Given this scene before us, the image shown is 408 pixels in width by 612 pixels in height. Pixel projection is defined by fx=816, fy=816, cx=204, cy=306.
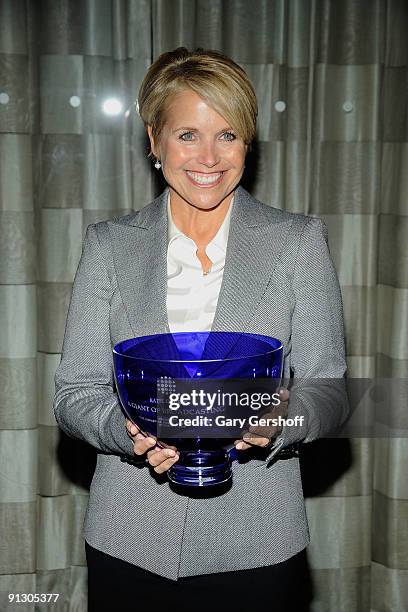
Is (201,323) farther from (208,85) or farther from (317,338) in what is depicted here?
(208,85)

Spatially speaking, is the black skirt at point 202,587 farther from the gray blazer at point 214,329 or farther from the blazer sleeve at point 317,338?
the blazer sleeve at point 317,338

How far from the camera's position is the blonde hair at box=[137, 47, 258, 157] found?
106 cm

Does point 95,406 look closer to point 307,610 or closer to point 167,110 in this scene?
point 167,110

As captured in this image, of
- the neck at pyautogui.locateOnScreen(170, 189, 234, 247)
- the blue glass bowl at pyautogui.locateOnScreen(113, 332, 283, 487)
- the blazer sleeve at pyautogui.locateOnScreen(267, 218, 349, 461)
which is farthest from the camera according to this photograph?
the neck at pyautogui.locateOnScreen(170, 189, 234, 247)

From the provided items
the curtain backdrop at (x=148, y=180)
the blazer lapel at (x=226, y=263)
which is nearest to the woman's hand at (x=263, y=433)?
the blazer lapel at (x=226, y=263)

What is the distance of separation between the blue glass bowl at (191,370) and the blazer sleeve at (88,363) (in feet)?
0.34

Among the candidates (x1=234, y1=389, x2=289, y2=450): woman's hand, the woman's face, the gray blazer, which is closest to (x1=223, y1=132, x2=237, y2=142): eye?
the woman's face

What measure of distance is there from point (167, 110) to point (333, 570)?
1299 millimetres

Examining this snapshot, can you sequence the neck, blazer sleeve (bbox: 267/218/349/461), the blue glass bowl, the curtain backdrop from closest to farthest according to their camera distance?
the blue glass bowl
blazer sleeve (bbox: 267/218/349/461)
the neck
the curtain backdrop

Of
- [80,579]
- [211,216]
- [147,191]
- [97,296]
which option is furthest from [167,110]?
[80,579]

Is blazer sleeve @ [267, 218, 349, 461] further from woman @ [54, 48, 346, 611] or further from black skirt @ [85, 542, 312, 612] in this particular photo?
black skirt @ [85, 542, 312, 612]

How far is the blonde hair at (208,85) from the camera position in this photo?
1.06 metres

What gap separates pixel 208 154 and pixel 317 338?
280mm

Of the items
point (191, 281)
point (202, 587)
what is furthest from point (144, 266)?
point (202, 587)
